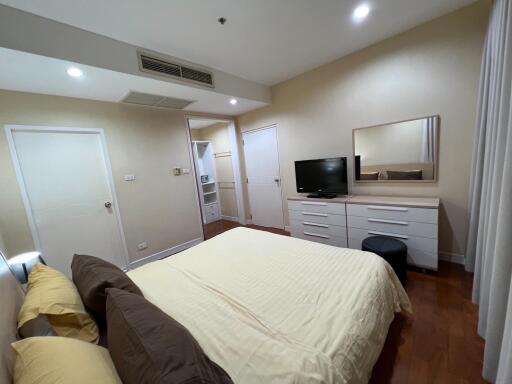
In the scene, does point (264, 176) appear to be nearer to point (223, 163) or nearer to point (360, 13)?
point (223, 163)

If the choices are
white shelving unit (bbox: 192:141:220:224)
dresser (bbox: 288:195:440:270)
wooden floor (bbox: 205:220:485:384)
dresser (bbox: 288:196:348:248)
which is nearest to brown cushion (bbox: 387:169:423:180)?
dresser (bbox: 288:195:440:270)

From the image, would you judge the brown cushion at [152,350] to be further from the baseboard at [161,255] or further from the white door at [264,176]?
the white door at [264,176]

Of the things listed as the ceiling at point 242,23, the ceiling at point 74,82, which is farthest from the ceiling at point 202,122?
the ceiling at point 242,23

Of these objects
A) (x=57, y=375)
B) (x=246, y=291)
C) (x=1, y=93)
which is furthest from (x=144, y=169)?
(x=57, y=375)

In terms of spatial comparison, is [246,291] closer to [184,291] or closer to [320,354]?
[184,291]

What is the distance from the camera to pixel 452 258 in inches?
97.1

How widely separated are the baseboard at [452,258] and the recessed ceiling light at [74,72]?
4.38 m

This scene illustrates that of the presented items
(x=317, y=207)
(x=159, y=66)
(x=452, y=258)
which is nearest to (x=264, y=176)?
(x=317, y=207)

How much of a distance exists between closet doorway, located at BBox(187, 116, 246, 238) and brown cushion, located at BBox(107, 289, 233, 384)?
3767 millimetres

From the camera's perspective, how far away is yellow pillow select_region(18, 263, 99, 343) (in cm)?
93

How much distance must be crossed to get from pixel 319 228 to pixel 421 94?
6.68ft

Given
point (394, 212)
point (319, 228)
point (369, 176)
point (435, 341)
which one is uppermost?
point (369, 176)

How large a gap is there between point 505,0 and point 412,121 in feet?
4.38

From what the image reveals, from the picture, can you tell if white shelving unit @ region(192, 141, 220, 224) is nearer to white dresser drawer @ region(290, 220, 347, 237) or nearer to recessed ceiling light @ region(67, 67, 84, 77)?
white dresser drawer @ region(290, 220, 347, 237)
